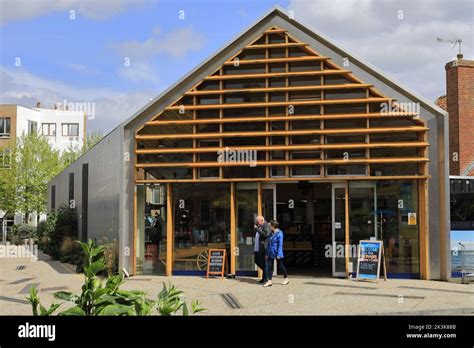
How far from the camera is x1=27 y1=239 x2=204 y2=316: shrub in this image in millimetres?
4996

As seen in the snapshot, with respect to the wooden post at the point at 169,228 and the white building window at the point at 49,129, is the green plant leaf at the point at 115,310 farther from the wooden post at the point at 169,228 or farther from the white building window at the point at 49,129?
the white building window at the point at 49,129

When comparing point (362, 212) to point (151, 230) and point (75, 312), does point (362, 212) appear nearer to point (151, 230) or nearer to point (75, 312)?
point (151, 230)

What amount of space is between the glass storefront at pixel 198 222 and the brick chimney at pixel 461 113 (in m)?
10.4

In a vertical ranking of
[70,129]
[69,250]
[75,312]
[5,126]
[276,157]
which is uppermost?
[70,129]

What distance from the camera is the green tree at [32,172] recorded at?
148 ft

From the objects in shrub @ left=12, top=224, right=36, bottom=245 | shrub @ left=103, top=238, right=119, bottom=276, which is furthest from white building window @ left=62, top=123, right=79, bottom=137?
shrub @ left=103, top=238, right=119, bottom=276

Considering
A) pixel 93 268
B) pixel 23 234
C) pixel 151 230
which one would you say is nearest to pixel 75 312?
pixel 93 268

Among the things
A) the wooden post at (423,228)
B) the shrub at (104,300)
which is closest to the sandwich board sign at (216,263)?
the wooden post at (423,228)

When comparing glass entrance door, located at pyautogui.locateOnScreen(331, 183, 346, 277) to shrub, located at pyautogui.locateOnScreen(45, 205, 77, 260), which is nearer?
glass entrance door, located at pyautogui.locateOnScreen(331, 183, 346, 277)

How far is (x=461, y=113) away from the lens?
70.3 ft

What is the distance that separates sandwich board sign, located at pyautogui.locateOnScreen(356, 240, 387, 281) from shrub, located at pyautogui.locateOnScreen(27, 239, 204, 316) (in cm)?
955

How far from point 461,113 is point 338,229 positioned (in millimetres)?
9492

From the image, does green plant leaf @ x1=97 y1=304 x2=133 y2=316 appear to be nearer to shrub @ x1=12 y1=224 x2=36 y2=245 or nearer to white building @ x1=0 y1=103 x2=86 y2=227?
shrub @ x1=12 y1=224 x2=36 y2=245
